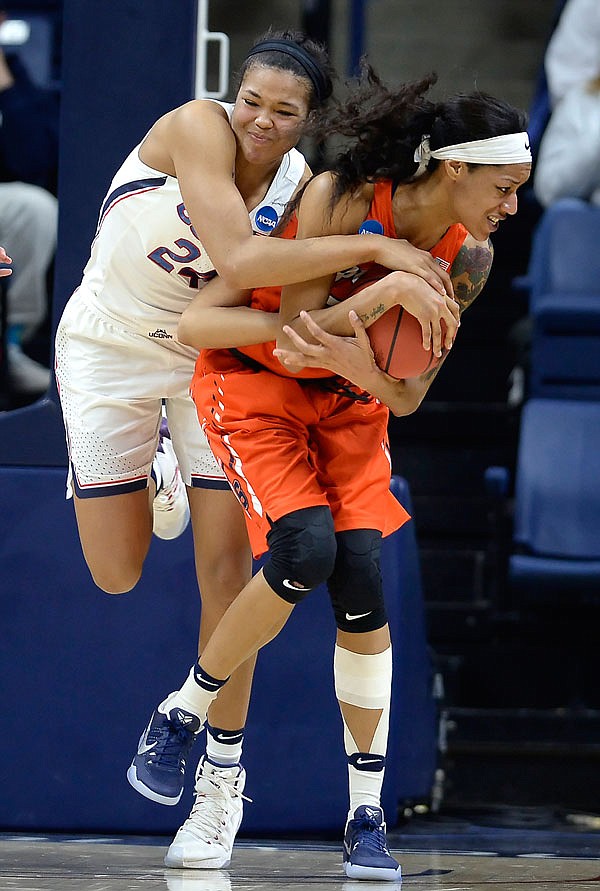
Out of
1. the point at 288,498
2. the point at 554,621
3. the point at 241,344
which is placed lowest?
the point at 554,621

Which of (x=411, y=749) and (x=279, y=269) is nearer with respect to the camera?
(x=279, y=269)

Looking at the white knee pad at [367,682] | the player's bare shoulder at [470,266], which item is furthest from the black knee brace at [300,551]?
the player's bare shoulder at [470,266]

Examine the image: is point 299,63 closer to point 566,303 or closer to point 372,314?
point 372,314

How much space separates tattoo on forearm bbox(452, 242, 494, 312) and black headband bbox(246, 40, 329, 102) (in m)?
0.46

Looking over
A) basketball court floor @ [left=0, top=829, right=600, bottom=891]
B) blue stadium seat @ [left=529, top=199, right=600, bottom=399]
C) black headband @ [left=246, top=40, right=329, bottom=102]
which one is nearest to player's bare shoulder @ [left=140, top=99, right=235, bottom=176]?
black headband @ [left=246, top=40, right=329, bottom=102]

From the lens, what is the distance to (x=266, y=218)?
10.1ft

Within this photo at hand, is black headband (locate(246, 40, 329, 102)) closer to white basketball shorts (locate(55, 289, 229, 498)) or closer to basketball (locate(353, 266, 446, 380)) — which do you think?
basketball (locate(353, 266, 446, 380))

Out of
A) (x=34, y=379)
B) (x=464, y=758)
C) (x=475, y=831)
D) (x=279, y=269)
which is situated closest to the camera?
(x=279, y=269)

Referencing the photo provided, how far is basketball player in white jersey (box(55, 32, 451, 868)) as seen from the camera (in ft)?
9.54

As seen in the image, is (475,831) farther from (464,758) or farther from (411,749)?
(464,758)

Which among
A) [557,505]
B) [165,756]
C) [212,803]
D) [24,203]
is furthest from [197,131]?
[24,203]

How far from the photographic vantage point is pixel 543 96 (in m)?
6.70

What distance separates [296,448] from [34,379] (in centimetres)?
344

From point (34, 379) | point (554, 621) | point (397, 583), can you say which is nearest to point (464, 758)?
point (554, 621)
